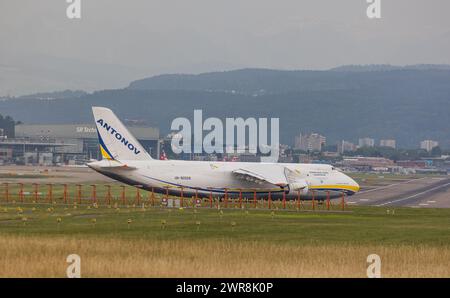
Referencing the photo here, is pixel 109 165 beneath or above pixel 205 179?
above

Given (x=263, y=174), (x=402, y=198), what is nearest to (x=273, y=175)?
(x=263, y=174)

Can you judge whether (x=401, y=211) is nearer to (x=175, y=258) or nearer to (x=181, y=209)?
(x=181, y=209)

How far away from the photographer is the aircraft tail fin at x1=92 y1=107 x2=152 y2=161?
77.8 meters

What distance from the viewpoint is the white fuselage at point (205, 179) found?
7688 cm

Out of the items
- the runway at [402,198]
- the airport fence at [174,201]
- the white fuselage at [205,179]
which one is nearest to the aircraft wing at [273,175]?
the white fuselage at [205,179]

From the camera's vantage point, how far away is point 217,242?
4322 centimetres

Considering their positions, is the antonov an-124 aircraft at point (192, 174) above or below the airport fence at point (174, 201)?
above

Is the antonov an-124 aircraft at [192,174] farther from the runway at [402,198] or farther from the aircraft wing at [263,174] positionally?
the runway at [402,198]

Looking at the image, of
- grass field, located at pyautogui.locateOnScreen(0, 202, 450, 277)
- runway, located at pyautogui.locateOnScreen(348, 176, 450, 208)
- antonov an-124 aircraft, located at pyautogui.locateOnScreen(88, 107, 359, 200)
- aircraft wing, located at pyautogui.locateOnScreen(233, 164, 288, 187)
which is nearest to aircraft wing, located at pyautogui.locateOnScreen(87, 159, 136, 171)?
antonov an-124 aircraft, located at pyautogui.locateOnScreen(88, 107, 359, 200)

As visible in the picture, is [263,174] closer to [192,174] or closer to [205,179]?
[205,179]

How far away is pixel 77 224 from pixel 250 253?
1564cm

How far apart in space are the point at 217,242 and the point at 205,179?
35.5 metres

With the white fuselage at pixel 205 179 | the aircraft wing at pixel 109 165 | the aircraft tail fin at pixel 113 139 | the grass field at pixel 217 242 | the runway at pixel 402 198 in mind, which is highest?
the aircraft tail fin at pixel 113 139

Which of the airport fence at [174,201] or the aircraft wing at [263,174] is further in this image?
the aircraft wing at [263,174]
